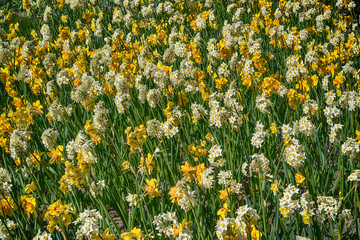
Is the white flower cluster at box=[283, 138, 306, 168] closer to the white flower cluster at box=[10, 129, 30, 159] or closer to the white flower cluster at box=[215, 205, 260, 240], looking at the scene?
the white flower cluster at box=[215, 205, 260, 240]

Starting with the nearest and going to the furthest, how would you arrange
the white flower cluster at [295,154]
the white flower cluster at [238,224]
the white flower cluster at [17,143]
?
the white flower cluster at [238,224], the white flower cluster at [295,154], the white flower cluster at [17,143]

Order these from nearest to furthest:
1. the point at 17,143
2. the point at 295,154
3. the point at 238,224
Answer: the point at 238,224 < the point at 295,154 < the point at 17,143

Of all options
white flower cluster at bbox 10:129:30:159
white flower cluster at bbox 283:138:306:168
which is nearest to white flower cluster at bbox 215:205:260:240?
white flower cluster at bbox 283:138:306:168

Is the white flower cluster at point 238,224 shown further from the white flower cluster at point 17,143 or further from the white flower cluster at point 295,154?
the white flower cluster at point 17,143

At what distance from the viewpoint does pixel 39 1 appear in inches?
267

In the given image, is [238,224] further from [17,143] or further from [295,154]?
[17,143]

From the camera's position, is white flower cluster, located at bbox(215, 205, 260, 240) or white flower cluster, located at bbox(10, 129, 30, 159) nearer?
white flower cluster, located at bbox(215, 205, 260, 240)

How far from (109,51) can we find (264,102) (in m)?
1.88

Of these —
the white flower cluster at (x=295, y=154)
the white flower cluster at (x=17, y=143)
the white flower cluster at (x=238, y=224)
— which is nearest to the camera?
the white flower cluster at (x=238, y=224)

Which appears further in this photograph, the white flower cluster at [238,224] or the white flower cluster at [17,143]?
the white flower cluster at [17,143]

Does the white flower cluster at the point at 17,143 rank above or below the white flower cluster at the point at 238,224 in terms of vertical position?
above

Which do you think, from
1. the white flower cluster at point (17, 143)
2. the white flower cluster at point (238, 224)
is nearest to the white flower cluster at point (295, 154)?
the white flower cluster at point (238, 224)

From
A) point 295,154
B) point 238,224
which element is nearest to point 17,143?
point 238,224

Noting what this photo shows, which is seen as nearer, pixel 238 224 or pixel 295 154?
pixel 238 224
